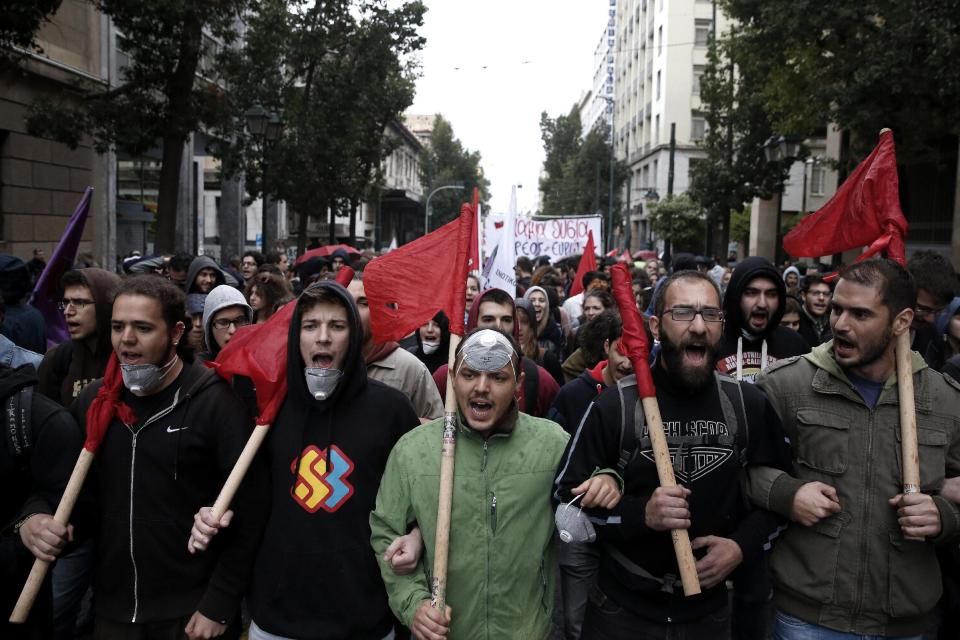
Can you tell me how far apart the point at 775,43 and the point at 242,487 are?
16052mm

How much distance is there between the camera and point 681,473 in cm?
279

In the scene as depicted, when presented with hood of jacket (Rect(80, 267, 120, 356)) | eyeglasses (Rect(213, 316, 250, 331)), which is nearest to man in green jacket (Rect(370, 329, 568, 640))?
hood of jacket (Rect(80, 267, 120, 356))

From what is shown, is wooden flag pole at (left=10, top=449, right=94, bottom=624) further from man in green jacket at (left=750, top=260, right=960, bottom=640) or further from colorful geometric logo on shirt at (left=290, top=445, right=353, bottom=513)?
man in green jacket at (left=750, top=260, right=960, bottom=640)

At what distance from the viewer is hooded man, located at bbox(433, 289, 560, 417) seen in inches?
200

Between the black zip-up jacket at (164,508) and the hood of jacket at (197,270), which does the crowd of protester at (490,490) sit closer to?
the black zip-up jacket at (164,508)

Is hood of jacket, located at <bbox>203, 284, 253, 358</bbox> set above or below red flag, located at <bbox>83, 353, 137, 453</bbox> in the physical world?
above

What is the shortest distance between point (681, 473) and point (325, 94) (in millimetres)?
21828

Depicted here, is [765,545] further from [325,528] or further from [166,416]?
[166,416]

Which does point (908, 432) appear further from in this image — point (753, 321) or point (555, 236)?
point (555, 236)

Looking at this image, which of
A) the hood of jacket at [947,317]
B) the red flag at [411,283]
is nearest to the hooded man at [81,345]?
the red flag at [411,283]

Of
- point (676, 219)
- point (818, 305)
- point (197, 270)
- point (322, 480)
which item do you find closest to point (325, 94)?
point (197, 270)

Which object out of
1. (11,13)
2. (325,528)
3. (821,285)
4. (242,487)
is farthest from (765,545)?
(11,13)

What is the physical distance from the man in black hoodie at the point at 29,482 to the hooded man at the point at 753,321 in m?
3.36

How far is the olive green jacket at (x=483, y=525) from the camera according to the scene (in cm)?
285
